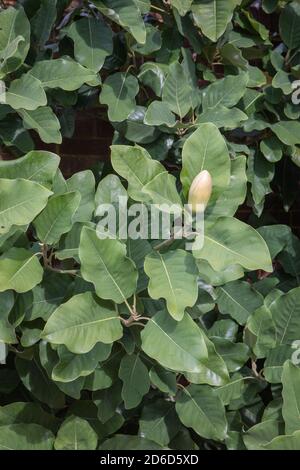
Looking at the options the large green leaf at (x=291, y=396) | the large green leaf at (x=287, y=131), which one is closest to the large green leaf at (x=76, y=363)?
the large green leaf at (x=291, y=396)

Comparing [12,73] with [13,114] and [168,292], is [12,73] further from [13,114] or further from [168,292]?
[168,292]

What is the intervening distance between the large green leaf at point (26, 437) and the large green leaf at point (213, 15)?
1293 millimetres

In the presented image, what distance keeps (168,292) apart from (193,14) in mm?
988

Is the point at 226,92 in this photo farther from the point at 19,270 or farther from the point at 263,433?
the point at 263,433

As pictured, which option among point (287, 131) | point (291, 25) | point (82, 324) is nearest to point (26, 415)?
point (82, 324)

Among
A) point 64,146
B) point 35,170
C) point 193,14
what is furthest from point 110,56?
point 35,170

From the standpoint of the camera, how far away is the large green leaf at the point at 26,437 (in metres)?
1.54

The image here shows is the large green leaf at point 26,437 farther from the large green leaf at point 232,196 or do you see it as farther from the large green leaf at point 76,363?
the large green leaf at point 232,196

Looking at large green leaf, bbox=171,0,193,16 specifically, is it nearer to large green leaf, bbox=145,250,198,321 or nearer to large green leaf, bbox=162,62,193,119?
large green leaf, bbox=162,62,193,119

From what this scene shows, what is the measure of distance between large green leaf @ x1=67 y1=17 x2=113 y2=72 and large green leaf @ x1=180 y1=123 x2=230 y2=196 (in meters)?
0.52

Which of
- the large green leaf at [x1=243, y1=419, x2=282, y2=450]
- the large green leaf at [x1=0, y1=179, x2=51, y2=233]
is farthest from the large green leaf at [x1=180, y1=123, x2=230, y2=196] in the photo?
the large green leaf at [x1=243, y1=419, x2=282, y2=450]

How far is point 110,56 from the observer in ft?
6.39

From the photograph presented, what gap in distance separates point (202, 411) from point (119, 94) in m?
1.00

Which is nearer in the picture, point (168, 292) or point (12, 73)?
point (168, 292)
